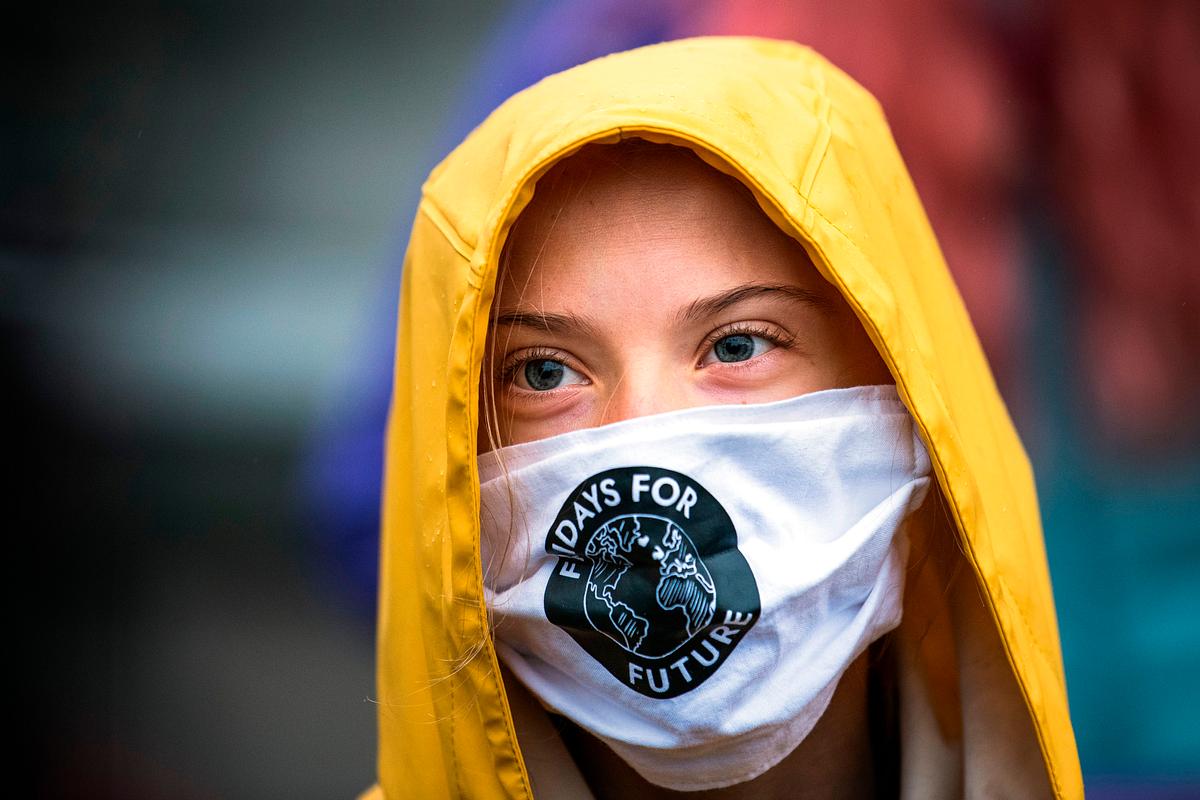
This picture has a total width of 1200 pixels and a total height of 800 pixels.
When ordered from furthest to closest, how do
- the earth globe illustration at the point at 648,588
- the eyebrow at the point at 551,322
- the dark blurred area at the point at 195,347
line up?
the dark blurred area at the point at 195,347
the eyebrow at the point at 551,322
the earth globe illustration at the point at 648,588

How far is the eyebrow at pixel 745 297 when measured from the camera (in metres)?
1.22

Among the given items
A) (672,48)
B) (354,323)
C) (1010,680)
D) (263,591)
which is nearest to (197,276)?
(354,323)

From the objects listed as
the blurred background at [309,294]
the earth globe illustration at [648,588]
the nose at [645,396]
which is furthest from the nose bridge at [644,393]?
the blurred background at [309,294]

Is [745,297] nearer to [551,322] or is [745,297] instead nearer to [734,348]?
[734,348]

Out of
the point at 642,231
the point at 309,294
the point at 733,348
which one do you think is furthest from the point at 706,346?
the point at 309,294

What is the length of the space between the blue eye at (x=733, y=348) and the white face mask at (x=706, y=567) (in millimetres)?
65

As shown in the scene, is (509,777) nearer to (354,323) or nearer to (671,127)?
(671,127)

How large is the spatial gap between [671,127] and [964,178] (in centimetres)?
129

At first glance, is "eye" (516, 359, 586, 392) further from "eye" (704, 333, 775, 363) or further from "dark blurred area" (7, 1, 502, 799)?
"dark blurred area" (7, 1, 502, 799)

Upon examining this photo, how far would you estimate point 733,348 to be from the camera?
125 centimetres

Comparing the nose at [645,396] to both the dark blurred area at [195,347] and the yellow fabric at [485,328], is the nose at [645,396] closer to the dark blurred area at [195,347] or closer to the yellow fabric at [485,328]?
the yellow fabric at [485,328]

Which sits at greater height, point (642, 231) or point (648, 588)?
point (642, 231)

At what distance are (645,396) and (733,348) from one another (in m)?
0.12

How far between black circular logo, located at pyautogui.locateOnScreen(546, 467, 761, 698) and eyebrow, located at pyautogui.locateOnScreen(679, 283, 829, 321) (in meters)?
0.19
